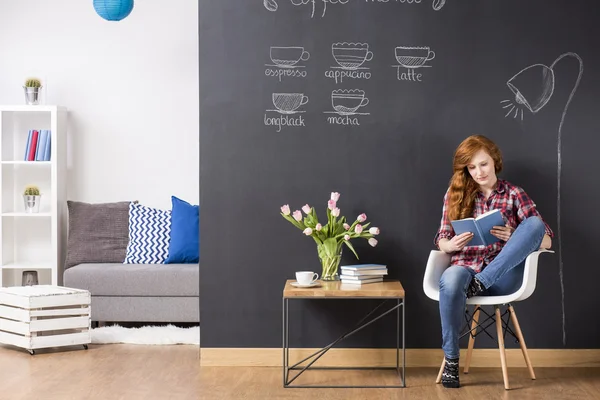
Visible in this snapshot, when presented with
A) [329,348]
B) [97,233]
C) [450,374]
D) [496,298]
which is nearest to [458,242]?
[496,298]

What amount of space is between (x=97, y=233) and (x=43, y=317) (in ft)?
4.34

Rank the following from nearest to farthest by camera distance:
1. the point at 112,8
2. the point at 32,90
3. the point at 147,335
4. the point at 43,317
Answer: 1. the point at 43,317
2. the point at 147,335
3. the point at 112,8
4. the point at 32,90

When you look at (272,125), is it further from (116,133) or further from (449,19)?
(116,133)

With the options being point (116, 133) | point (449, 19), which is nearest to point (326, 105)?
point (449, 19)

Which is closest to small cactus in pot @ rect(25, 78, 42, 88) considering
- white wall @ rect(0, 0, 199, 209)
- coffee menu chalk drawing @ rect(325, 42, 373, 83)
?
white wall @ rect(0, 0, 199, 209)

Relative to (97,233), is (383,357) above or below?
below

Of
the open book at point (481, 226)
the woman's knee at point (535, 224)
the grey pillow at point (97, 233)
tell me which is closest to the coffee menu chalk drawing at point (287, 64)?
the open book at point (481, 226)

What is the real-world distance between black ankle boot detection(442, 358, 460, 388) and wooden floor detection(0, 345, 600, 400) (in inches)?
1.5

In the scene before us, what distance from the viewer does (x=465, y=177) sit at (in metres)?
4.23

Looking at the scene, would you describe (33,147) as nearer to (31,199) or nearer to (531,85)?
(31,199)

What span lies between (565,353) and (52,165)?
3975 millimetres

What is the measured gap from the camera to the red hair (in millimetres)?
4156

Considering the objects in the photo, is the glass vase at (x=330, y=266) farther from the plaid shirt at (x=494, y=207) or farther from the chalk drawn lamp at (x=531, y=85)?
the chalk drawn lamp at (x=531, y=85)

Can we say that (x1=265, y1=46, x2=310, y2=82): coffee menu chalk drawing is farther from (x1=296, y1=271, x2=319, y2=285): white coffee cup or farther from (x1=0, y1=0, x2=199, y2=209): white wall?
(x1=0, y1=0, x2=199, y2=209): white wall
